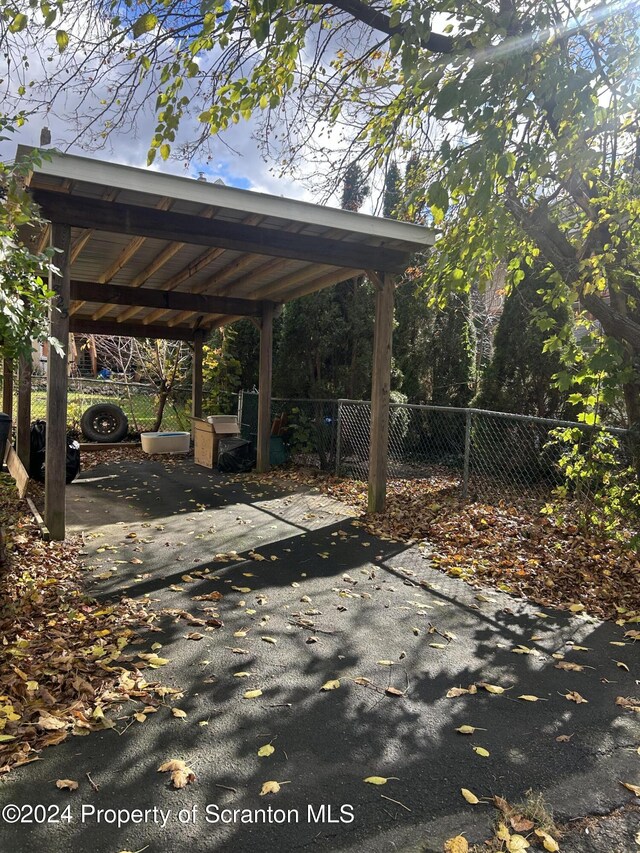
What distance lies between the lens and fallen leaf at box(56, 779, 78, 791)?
6.34 feet

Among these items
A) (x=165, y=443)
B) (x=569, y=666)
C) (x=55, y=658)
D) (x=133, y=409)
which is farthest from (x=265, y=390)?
(x=569, y=666)

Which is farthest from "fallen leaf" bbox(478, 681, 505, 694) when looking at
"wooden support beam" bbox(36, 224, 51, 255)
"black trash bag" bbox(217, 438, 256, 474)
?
"black trash bag" bbox(217, 438, 256, 474)

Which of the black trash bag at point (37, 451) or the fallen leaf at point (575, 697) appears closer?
the fallen leaf at point (575, 697)

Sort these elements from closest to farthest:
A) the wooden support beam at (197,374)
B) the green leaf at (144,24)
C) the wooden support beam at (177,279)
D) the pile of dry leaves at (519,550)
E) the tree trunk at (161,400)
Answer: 1. the green leaf at (144,24)
2. the pile of dry leaves at (519,550)
3. the wooden support beam at (177,279)
4. the wooden support beam at (197,374)
5. the tree trunk at (161,400)

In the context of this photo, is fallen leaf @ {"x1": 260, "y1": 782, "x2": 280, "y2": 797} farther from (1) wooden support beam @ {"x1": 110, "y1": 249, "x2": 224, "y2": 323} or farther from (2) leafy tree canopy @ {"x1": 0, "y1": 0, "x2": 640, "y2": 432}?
(1) wooden support beam @ {"x1": 110, "y1": 249, "x2": 224, "y2": 323}

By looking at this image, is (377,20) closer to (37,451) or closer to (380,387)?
(380,387)

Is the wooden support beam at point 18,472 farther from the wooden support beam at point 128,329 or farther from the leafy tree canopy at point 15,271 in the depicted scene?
the wooden support beam at point 128,329

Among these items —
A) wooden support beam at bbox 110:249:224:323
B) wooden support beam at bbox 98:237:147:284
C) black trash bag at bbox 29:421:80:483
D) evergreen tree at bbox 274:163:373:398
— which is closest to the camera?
wooden support beam at bbox 98:237:147:284

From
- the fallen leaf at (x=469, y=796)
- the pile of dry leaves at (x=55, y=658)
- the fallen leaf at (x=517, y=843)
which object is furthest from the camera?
the pile of dry leaves at (x=55, y=658)

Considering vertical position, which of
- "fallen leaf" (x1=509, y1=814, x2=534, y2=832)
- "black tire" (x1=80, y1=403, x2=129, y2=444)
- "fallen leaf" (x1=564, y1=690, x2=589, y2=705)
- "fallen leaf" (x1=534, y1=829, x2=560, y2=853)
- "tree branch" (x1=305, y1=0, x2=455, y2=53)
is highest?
"tree branch" (x1=305, y1=0, x2=455, y2=53)

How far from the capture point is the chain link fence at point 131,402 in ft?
44.6

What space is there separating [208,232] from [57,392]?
6.75 feet

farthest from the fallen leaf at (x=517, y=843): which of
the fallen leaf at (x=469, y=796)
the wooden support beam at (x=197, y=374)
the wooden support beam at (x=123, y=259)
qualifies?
the wooden support beam at (x=197, y=374)

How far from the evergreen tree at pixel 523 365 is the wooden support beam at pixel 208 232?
3.37 m
